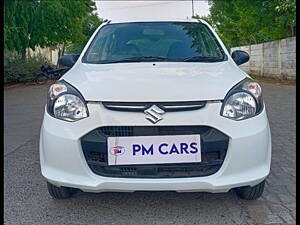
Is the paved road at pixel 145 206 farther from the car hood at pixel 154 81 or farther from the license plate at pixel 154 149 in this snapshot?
the car hood at pixel 154 81

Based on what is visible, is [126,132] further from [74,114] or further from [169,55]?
[169,55]

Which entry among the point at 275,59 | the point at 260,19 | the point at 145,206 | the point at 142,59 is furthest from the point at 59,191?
the point at 260,19

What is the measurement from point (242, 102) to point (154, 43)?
1391mm

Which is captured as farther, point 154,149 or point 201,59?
point 201,59

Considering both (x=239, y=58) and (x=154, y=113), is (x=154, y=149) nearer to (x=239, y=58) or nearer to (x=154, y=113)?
(x=154, y=113)

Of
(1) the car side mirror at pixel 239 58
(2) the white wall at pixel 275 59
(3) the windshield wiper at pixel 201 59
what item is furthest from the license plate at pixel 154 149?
(2) the white wall at pixel 275 59

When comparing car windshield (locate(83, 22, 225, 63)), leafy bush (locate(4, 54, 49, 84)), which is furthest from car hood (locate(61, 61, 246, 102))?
leafy bush (locate(4, 54, 49, 84))

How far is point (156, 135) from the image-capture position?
2.55 metres

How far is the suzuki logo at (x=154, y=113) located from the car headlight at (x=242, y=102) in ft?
1.44

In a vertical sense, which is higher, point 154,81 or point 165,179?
point 154,81

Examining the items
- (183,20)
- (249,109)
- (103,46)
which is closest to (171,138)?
(249,109)

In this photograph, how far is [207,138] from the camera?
101 inches

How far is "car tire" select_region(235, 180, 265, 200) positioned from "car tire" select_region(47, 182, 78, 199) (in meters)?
1.38

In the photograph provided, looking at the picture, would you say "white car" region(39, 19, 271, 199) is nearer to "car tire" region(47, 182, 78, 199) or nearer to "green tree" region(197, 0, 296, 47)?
"car tire" region(47, 182, 78, 199)
